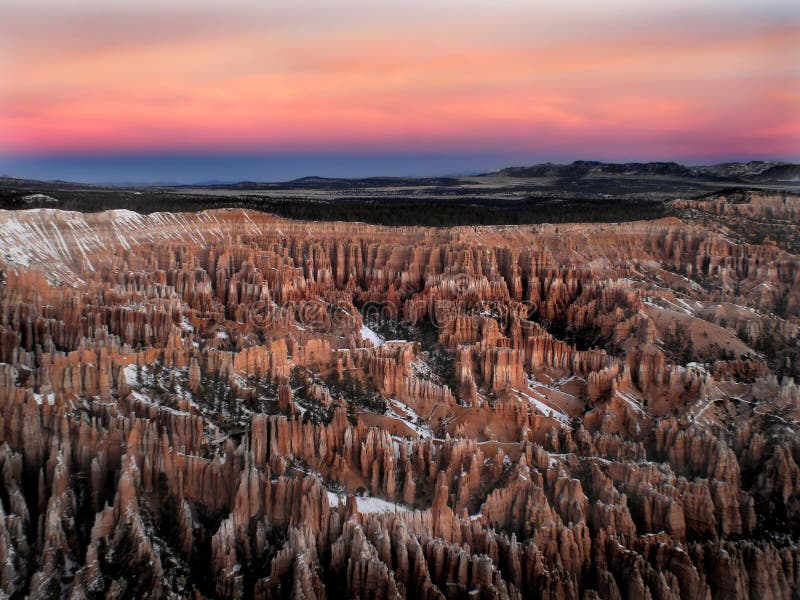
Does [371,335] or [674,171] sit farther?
[674,171]

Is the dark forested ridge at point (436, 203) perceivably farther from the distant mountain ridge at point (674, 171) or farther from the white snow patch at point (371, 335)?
the white snow patch at point (371, 335)

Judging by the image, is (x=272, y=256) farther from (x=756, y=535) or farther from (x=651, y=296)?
(x=756, y=535)

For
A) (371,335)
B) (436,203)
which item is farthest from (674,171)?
(371,335)

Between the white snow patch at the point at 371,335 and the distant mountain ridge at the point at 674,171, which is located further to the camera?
the distant mountain ridge at the point at 674,171

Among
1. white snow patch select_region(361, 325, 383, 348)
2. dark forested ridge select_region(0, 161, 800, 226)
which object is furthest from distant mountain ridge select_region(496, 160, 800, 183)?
white snow patch select_region(361, 325, 383, 348)

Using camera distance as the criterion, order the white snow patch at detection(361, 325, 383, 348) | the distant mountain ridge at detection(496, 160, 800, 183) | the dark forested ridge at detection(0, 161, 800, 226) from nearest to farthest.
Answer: the white snow patch at detection(361, 325, 383, 348) < the dark forested ridge at detection(0, 161, 800, 226) < the distant mountain ridge at detection(496, 160, 800, 183)

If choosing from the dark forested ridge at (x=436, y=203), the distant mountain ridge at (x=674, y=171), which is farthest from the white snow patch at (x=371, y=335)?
the distant mountain ridge at (x=674, y=171)

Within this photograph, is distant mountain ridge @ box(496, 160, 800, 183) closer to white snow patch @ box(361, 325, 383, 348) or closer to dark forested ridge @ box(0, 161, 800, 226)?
dark forested ridge @ box(0, 161, 800, 226)

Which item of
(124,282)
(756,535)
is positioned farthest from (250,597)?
(124,282)

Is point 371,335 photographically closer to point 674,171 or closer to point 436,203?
point 436,203

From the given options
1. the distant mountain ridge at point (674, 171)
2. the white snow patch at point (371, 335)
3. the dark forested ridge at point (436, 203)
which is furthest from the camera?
the distant mountain ridge at point (674, 171)

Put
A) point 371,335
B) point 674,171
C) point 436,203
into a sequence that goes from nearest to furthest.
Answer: point 371,335 < point 436,203 < point 674,171
